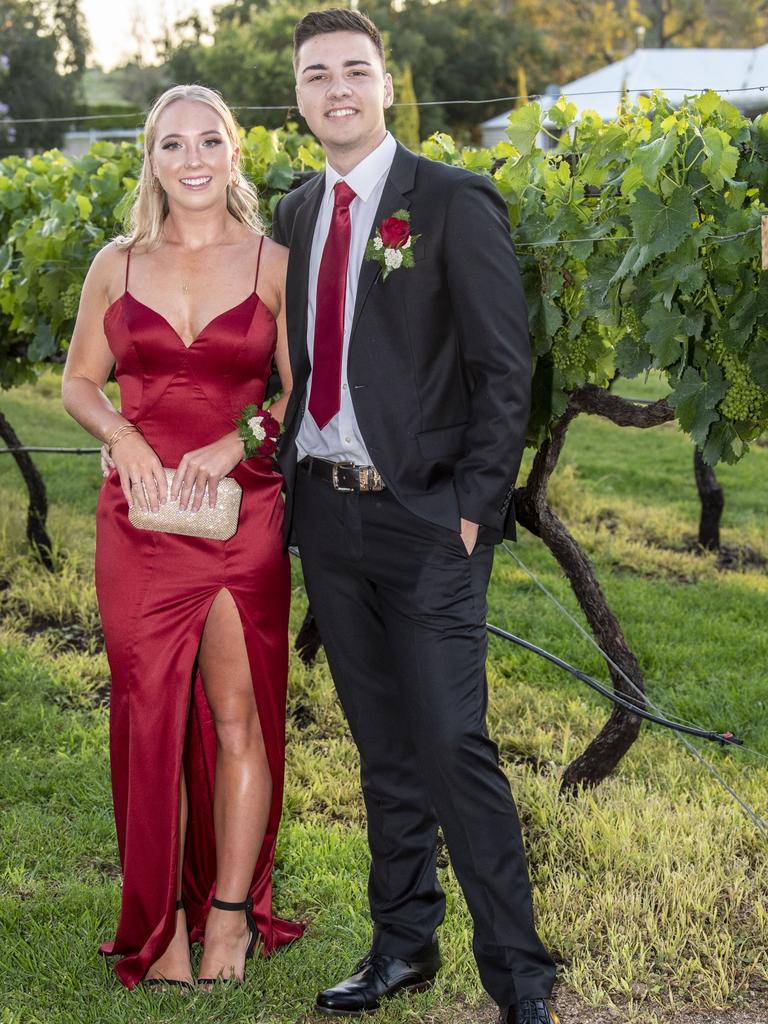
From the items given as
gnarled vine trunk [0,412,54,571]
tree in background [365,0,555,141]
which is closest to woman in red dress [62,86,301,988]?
gnarled vine trunk [0,412,54,571]

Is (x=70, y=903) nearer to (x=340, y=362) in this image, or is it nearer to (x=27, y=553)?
(x=340, y=362)

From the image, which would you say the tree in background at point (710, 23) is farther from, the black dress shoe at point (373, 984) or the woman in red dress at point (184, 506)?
the black dress shoe at point (373, 984)

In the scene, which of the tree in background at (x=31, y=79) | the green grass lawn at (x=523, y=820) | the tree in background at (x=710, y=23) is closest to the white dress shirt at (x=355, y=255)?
the green grass lawn at (x=523, y=820)

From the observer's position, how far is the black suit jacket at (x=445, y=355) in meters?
2.76

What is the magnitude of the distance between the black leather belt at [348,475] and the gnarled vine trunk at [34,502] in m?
4.72

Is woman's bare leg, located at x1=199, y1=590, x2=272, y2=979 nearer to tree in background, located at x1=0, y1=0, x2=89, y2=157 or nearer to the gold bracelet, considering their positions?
the gold bracelet

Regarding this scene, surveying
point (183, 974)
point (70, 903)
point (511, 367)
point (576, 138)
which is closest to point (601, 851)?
point (183, 974)

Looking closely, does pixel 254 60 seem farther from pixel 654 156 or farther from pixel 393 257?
pixel 393 257

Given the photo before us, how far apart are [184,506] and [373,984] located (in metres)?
1.36

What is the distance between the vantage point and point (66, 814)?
446 cm

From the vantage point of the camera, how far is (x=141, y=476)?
3152mm

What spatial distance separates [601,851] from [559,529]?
1.15 metres

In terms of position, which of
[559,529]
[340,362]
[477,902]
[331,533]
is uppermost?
[340,362]

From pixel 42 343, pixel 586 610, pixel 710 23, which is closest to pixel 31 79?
pixel 710 23
